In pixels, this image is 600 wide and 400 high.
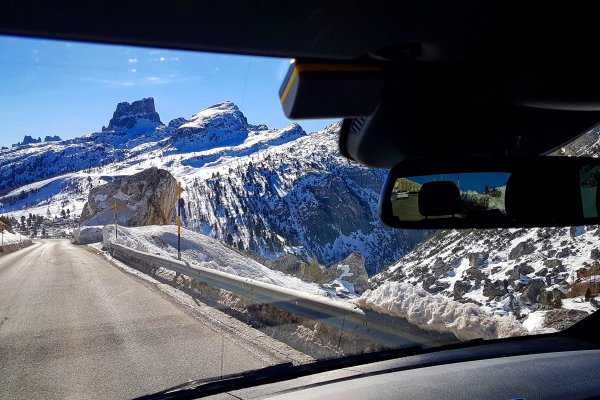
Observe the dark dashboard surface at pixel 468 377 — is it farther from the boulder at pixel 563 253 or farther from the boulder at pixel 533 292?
the boulder at pixel 563 253

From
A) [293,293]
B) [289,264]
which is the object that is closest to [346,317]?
[293,293]

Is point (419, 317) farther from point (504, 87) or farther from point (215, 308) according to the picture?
point (215, 308)

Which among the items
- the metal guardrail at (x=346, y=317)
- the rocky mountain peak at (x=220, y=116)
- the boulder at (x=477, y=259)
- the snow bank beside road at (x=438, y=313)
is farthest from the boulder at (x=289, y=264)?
the rocky mountain peak at (x=220, y=116)

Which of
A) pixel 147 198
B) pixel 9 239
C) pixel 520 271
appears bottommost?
pixel 9 239

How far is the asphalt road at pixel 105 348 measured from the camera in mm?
4957

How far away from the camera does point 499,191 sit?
333 centimetres

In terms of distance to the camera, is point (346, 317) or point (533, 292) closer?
point (346, 317)

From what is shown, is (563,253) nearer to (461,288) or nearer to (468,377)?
(461,288)

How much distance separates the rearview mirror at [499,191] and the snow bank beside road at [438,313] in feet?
5.39

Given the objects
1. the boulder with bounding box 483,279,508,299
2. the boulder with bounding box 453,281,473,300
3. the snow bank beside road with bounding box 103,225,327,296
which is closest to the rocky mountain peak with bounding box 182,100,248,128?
the boulder with bounding box 453,281,473,300

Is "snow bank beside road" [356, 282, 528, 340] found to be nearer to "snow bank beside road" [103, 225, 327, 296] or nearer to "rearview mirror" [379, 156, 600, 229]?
"rearview mirror" [379, 156, 600, 229]

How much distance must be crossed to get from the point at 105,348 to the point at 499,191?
5.01 m

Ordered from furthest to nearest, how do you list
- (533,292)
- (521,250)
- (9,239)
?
(9,239) < (521,250) < (533,292)

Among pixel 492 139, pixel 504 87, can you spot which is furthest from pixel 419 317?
pixel 504 87
